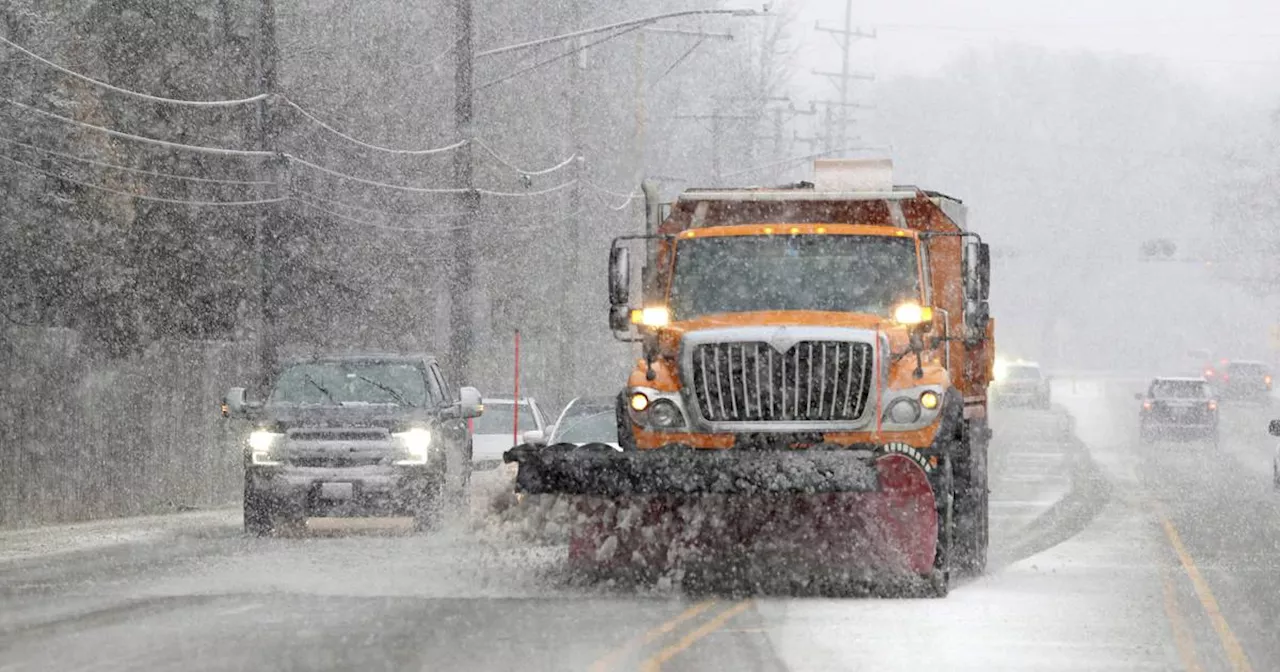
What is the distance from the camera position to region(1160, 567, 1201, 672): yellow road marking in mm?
12172

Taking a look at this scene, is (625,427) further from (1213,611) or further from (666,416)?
(1213,611)

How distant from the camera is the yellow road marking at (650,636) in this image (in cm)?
1177

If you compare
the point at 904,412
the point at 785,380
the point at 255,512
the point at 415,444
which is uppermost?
the point at 785,380

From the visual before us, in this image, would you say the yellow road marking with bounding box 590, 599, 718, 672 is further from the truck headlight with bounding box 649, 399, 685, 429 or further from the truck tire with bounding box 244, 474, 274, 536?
the truck tire with bounding box 244, 474, 274, 536

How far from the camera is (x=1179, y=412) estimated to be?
51.6m

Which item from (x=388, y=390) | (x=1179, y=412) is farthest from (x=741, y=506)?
(x=1179, y=412)

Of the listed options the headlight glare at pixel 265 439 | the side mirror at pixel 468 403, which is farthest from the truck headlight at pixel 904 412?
the headlight glare at pixel 265 439

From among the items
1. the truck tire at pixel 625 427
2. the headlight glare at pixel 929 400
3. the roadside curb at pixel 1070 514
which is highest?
the headlight glare at pixel 929 400

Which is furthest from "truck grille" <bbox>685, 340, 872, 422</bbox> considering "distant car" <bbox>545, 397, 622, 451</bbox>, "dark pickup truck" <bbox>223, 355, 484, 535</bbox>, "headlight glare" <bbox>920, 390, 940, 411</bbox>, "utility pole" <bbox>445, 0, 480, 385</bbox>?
"utility pole" <bbox>445, 0, 480, 385</bbox>

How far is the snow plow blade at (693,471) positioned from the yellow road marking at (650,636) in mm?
830

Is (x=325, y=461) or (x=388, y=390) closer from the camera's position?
(x=325, y=461)

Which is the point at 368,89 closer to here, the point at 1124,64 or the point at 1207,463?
the point at 1207,463

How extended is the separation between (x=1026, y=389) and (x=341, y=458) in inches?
2030

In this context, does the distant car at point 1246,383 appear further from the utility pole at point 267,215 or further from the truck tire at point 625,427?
the truck tire at point 625,427
